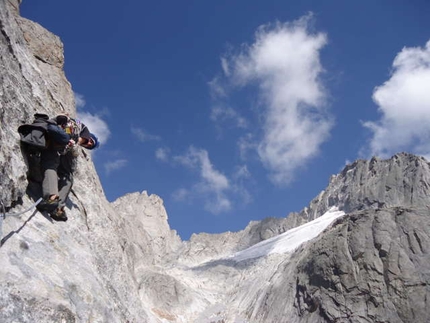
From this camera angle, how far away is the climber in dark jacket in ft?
25.9

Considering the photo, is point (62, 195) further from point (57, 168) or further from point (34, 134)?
point (34, 134)

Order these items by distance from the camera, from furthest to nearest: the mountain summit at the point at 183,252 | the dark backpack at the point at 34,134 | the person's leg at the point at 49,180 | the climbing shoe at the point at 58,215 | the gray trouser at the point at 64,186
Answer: the gray trouser at the point at 64,186 < the climbing shoe at the point at 58,215 < the person's leg at the point at 49,180 < the dark backpack at the point at 34,134 < the mountain summit at the point at 183,252

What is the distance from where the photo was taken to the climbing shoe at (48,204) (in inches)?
307

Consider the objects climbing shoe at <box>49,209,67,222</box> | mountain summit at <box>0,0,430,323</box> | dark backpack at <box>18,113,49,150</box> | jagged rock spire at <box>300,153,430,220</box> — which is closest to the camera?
mountain summit at <box>0,0,430,323</box>

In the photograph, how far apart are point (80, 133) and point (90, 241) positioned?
8.31ft

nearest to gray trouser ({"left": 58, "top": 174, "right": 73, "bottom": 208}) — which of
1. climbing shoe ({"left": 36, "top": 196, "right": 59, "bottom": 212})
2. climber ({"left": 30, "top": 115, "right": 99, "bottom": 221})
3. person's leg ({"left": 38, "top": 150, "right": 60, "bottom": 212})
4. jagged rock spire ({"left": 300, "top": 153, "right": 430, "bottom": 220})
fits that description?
climber ({"left": 30, "top": 115, "right": 99, "bottom": 221})

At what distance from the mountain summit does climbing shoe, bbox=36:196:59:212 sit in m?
0.17

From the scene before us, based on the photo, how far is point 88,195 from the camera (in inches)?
436

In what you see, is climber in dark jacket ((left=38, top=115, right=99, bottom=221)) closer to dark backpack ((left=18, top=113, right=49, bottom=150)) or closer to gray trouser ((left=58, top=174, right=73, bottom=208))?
gray trouser ((left=58, top=174, right=73, bottom=208))

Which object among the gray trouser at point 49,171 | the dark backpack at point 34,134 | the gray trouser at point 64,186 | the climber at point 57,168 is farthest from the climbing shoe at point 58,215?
the dark backpack at point 34,134

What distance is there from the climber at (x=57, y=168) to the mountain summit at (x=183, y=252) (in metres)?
0.30

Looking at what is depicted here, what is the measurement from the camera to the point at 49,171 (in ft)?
26.3

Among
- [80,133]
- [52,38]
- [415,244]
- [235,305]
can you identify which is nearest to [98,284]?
[80,133]

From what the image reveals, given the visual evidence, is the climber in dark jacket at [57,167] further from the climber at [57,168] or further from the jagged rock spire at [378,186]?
the jagged rock spire at [378,186]
